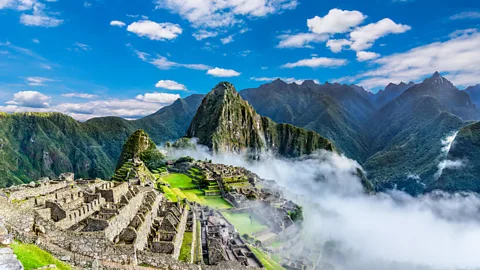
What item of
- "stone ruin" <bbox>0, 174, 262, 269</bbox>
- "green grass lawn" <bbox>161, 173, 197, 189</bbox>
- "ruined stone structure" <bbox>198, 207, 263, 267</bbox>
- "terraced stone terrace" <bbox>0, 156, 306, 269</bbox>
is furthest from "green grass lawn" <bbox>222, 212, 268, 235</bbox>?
"green grass lawn" <bbox>161, 173, 197, 189</bbox>

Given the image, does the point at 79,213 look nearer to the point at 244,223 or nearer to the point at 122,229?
the point at 122,229

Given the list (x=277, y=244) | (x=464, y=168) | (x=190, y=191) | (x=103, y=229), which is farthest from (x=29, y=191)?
(x=464, y=168)

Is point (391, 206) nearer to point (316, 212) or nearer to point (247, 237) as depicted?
point (316, 212)

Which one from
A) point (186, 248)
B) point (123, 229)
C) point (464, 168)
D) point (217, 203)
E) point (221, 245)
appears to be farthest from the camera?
point (464, 168)

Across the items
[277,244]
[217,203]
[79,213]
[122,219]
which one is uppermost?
[79,213]

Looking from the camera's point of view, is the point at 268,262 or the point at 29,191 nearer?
the point at 29,191

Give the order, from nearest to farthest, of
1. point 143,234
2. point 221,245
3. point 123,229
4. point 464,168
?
1. point 123,229
2. point 143,234
3. point 221,245
4. point 464,168

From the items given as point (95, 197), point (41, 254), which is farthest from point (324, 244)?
point (41, 254)
